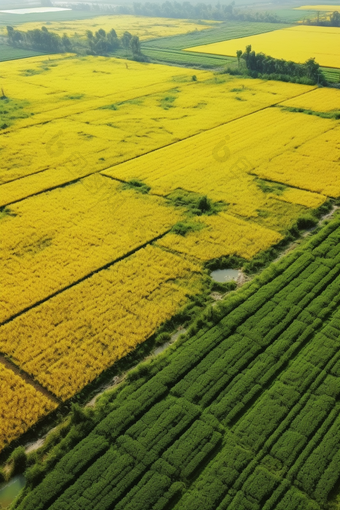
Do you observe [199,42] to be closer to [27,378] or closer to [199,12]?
[199,12]

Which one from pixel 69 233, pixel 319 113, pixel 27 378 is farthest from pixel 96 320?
pixel 319 113

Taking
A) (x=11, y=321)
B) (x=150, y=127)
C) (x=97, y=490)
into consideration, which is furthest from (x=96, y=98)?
(x=97, y=490)

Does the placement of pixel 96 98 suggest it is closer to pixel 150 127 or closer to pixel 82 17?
pixel 150 127

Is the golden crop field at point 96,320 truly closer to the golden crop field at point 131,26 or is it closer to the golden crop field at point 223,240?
the golden crop field at point 223,240

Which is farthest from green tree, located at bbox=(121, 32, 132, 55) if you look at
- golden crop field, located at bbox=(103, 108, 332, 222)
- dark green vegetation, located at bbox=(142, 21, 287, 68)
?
golden crop field, located at bbox=(103, 108, 332, 222)

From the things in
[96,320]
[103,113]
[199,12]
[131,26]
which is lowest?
[96,320]
